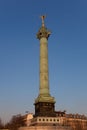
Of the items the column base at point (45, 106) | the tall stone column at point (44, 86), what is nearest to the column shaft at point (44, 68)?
the tall stone column at point (44, 86)

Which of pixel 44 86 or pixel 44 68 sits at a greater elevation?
pixel 44 68

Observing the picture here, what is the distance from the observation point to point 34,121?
127ft

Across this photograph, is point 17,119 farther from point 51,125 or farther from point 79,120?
point 51,125

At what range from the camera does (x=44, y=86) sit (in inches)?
1585

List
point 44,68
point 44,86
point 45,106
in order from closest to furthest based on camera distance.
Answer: point 45,106 < point 44,86 < point 44,68

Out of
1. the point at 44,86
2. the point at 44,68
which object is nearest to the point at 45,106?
the point at 44,86

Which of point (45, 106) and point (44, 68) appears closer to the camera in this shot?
point (45, 106)

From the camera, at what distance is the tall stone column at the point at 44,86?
38.8 m

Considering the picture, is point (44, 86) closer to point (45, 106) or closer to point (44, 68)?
point (44, 68)

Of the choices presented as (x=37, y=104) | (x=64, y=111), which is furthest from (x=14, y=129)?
(x=37, y=104)

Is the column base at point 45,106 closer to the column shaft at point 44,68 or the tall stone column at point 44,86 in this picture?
the tall stone column at point 44,86

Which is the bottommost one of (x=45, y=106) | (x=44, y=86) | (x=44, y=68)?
(x=45, y=106)

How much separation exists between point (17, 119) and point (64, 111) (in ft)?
75.7

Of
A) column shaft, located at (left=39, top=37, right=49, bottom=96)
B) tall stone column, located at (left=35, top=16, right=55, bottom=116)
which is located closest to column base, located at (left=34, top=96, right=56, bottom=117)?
tall stone column, located at (left=35, top=16, right=55, bottom=116)
